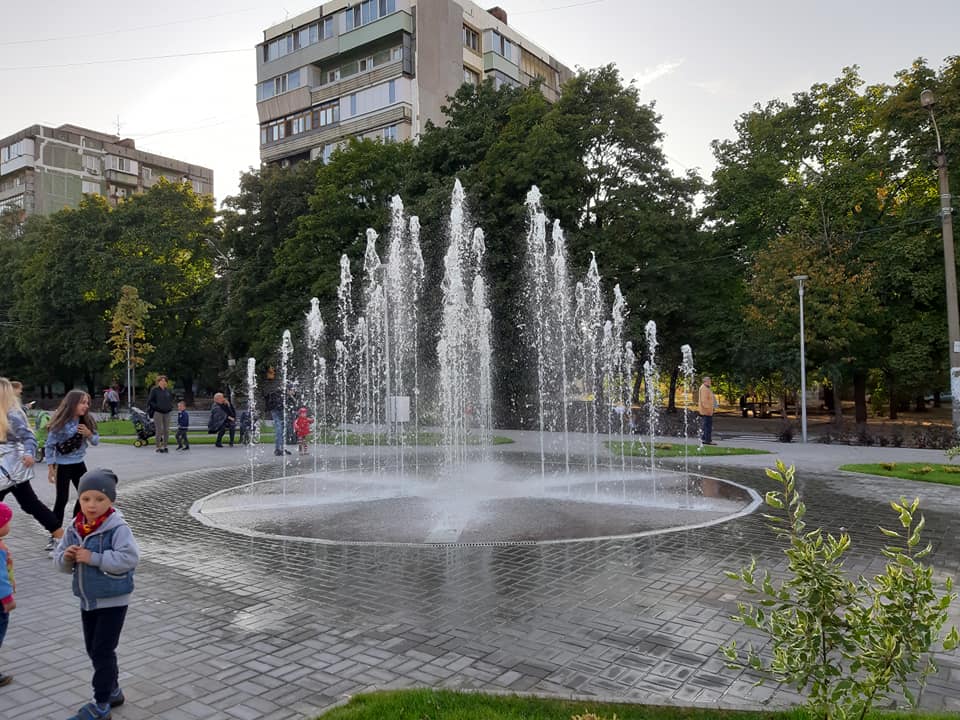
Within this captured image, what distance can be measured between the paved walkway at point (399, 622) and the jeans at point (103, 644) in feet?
0.78

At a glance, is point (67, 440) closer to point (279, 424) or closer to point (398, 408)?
point (279, 424)

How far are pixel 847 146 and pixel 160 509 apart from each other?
3011cm

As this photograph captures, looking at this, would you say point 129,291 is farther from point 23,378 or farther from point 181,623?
point 181,623

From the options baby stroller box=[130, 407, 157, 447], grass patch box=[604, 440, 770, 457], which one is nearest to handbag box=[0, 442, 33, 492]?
grass patch box=[604, 440, 770, 457]

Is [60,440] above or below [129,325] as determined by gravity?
below

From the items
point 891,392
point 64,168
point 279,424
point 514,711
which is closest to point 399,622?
point 514,711

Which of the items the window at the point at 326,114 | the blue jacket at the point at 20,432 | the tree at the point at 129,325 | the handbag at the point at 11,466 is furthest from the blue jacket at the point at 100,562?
the window at the point at 326,114

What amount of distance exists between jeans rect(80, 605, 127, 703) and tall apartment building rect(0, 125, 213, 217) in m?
72.7

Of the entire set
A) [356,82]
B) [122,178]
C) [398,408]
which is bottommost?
[398,408]

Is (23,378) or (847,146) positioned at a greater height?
(847,146)

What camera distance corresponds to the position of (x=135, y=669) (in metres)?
4.54

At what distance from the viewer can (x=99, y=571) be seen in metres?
3.78

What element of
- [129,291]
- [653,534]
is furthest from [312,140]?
[653,534]

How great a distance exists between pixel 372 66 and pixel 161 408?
32471 mm
